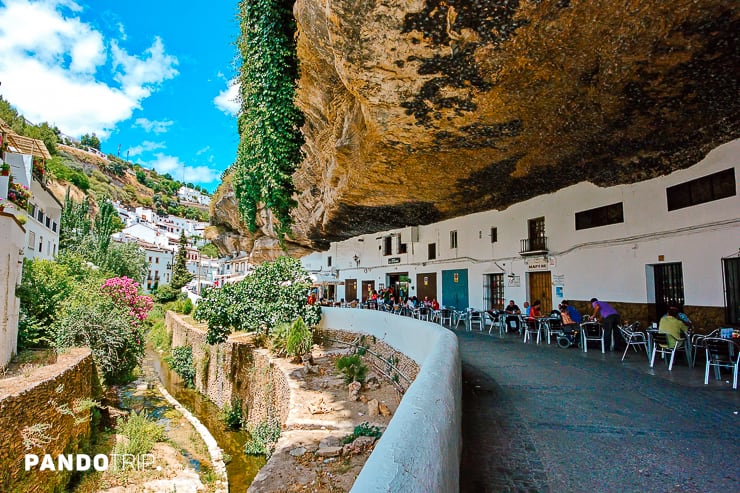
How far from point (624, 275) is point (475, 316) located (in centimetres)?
482

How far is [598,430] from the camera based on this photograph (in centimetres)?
413

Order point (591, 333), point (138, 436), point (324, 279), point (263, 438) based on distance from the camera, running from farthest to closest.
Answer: point (324, 279), point (263, 438), point (138, 436), point (591, 333)

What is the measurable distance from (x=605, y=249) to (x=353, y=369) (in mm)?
7960

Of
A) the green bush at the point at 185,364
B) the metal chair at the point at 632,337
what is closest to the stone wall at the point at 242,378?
the green bush at the point at 185,364

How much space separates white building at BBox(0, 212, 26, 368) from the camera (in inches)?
411

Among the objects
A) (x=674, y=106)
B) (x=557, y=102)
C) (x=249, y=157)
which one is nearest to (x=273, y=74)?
(x=249, y=157)

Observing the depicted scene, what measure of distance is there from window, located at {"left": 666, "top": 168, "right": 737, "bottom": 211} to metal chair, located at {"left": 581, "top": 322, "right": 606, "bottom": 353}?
3.39 metres

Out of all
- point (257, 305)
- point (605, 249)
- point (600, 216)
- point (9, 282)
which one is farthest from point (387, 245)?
point (9, 282)

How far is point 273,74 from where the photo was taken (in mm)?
9555

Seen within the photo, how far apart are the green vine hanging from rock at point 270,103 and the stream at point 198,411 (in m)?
7.38

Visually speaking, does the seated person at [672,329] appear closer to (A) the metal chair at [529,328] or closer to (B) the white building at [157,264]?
(A) the metal chair at [529,328]

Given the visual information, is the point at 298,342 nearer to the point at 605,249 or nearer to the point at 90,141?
the point at 605,249

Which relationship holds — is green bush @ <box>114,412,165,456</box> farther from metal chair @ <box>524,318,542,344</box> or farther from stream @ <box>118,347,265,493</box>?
metal chair @ <box>524,318,542,344</box>

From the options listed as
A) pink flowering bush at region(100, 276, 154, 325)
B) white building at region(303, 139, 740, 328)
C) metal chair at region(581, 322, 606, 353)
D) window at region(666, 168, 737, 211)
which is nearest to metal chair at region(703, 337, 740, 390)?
white building at region(303, 139, 740, 328)
